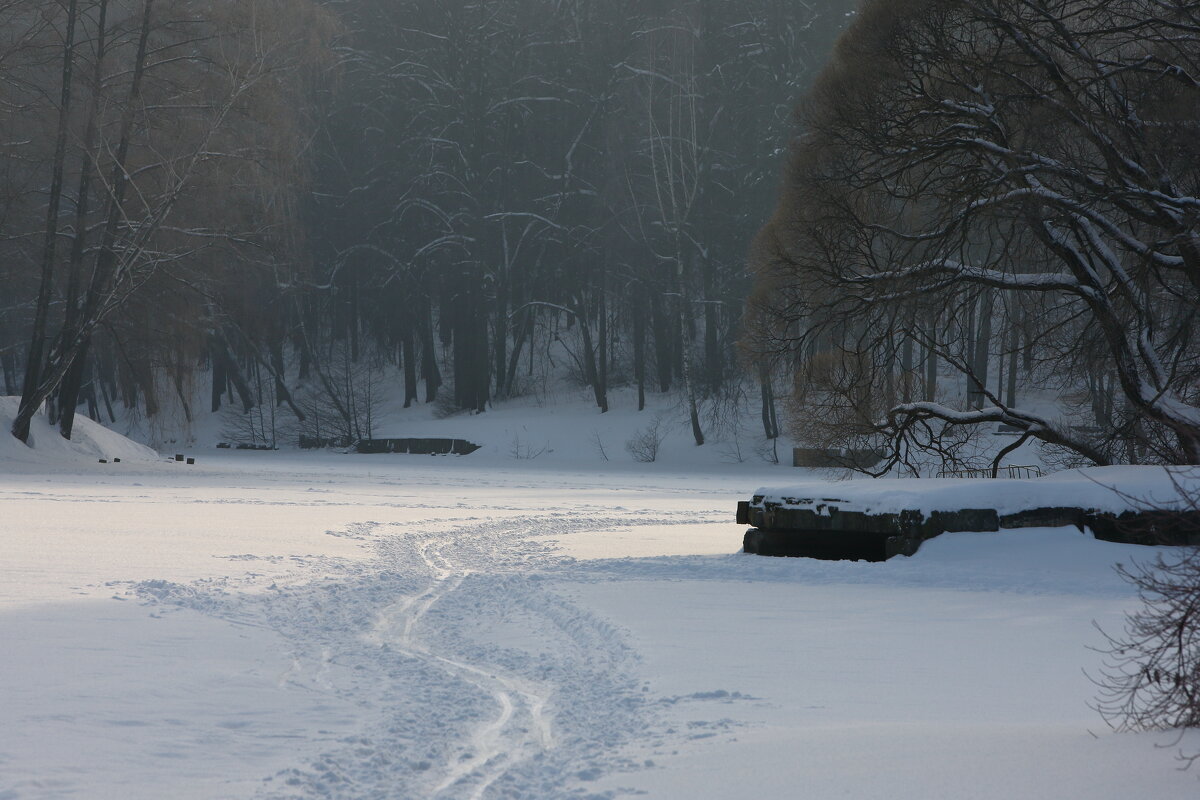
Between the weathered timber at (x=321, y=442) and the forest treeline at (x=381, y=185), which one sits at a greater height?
the forest treeline at (x=381, y=185)

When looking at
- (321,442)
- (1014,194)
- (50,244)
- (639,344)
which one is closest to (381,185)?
(321,442)

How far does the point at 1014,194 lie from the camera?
13438 mm

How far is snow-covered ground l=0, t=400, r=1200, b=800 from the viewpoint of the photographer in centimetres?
448

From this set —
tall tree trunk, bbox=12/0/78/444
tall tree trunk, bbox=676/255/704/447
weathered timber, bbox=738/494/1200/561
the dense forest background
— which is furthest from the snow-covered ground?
tall tree trunk, bbox=676/255/704/447

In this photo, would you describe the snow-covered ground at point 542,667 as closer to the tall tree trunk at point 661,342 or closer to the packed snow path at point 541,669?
the packed snow path at point 541,669

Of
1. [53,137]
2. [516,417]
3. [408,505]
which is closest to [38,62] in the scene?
[53,137]

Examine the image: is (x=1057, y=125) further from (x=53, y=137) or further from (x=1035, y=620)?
(x=53, y=137)

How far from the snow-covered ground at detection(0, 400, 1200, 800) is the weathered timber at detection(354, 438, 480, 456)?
92.3ft

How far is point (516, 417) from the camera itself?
45781 millimetres

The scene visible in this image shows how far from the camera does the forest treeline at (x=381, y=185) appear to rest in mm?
29906

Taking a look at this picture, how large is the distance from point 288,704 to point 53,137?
2800 centimetres

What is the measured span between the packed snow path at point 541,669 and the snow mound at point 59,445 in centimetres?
1548

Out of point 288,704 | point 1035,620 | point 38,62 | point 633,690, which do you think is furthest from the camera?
point 38,62

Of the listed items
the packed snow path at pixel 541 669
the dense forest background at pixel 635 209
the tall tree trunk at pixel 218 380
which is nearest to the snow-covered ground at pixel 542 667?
the packed snow path at pixel 541 669
